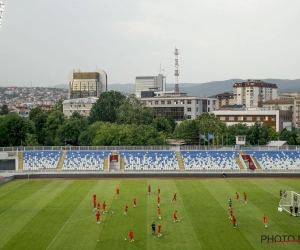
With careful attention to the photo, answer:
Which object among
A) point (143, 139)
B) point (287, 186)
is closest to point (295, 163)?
point (287, 186)

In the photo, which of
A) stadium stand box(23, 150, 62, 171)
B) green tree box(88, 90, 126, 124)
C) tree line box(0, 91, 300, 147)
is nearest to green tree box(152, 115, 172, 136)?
tree line box(0, 91, 300, 147)

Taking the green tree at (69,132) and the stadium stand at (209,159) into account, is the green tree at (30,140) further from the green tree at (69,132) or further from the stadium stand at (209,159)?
the stadium stand at (209,159)

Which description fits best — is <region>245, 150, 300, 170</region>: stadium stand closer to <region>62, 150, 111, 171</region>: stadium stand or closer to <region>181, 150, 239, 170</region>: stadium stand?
<region>181, 150, 239, 170</region>: stadium stand

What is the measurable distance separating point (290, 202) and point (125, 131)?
36595 millimetres

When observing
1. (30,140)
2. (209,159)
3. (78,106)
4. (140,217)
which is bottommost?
(140,217)

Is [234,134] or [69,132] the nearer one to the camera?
[69,132]

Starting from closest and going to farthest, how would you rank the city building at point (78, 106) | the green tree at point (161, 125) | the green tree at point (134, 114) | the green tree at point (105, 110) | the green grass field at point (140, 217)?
the green grass field at point (140, 217), the green tree at point (161, 125), the green tree at point (134, 114), the green tree at point (105, 110), the city building at point (78, 106)

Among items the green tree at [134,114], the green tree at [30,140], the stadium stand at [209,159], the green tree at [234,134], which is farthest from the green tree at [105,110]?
the stadium stand at [209,159]

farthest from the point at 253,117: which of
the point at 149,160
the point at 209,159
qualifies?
the point at 149,160

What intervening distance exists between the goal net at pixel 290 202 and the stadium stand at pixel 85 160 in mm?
26319

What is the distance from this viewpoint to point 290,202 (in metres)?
36.5

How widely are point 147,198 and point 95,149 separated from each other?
77.3ft

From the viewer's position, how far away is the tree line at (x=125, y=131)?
→ 6988 cm

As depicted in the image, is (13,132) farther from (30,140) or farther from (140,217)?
(140,217)
